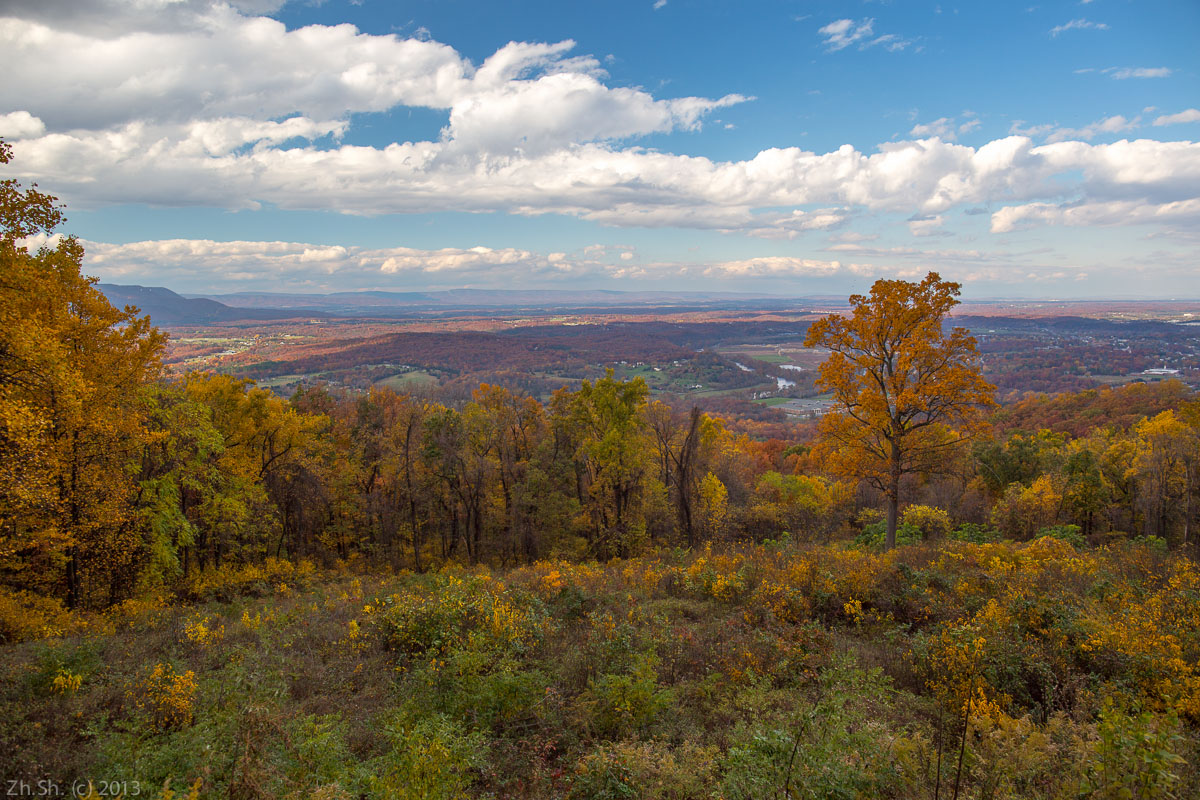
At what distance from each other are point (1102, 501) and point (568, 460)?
2259 centimetres

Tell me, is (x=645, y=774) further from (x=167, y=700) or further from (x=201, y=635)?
(x=201, y=635)

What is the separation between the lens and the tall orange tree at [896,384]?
14.5 metres

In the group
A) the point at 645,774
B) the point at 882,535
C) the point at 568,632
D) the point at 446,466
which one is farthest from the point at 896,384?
the point at 446,466

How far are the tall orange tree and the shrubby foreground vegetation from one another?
0.16 m

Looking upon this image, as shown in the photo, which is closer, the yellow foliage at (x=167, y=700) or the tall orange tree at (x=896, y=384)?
the yellow foliage at (x=167, y=700)

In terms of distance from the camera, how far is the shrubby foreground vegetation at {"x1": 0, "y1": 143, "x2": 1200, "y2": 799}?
4805mm

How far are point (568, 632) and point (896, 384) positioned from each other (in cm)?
1195

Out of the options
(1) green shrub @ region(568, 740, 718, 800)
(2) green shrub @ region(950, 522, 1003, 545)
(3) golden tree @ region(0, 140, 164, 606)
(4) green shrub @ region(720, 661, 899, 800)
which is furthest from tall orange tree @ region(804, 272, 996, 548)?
(3) golden tree @ region(0, 140, 164, 606)

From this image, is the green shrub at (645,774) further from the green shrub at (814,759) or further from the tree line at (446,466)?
the tree line at (446,466)

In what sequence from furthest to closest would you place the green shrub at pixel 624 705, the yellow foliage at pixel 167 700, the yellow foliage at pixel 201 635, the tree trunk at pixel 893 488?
the tree trunk at pixel 893 488 → the yellow foliage at pixel 201 635 → the green shrub at pixel 624 705 → the yellow foliage at pixel 167 700

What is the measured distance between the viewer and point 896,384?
Result: 49.2 feet

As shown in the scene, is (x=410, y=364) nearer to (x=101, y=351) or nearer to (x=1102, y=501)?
(x=101, y=351)

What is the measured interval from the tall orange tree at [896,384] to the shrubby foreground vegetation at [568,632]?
0.51ft

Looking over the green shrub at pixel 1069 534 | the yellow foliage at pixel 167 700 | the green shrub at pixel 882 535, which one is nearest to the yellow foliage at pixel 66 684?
the yellow foliage at pixel 167 700
